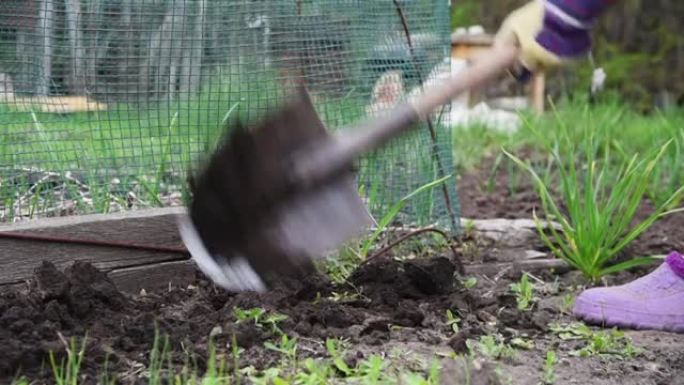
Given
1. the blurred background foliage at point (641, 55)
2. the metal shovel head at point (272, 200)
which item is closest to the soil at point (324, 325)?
the metal shovel head at point (272, 200)

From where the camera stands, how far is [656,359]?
2.28 m

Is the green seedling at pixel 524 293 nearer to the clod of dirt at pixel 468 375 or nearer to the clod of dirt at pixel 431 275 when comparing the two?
the clod of dirt at pixel 431 275

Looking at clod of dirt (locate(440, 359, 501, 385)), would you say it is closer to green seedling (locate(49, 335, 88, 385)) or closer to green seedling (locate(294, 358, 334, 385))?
green seedling (locate(294, 358, 334, 385))

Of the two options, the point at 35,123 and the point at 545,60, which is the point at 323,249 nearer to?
the point at 545,60

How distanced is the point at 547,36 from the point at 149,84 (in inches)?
50.8

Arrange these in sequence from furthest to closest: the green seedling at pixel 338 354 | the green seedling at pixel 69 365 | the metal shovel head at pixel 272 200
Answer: the metal shovel head at pixel 272 200 → the green seedling at pixel 338 354 → the green seedling at pixel 69 365

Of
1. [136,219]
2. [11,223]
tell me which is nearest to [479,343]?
[136,219]

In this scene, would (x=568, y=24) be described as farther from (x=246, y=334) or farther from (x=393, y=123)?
(x=246, y=334)

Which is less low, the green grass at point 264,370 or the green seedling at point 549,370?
the green grass at point 264,370

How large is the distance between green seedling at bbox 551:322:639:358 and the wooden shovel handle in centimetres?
67

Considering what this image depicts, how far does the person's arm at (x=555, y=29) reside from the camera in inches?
79.9

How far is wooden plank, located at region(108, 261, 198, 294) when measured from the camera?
259 cm

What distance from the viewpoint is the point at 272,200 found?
6.84ft

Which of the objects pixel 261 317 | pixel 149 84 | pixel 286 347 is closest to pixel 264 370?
pixel 286 347
